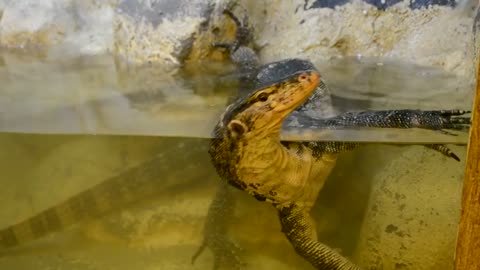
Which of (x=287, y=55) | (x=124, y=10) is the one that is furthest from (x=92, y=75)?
(x=287, y=55)

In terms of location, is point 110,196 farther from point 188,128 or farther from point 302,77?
point 302,77

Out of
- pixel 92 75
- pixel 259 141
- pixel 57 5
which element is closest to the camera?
pixel 259 141

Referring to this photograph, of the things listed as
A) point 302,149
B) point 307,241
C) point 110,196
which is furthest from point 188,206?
point 302,149

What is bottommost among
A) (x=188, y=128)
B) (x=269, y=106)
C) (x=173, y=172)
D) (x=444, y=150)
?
(x=173, y=172)

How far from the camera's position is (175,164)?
2465 mm

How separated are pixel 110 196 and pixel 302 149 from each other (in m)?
0.93

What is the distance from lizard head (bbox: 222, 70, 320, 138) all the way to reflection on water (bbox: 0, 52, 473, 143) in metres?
0.19

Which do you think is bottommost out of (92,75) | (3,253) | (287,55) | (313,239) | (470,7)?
(3,253)

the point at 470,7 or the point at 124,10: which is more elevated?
the point at 470,7

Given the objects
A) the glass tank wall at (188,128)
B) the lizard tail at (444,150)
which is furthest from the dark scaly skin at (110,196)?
the lizard tail at (444,150)

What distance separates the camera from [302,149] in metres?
1.95

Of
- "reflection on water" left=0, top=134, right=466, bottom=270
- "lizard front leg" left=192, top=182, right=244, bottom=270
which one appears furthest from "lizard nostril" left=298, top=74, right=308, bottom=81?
"lizard front leg" left=192, top=182, right=244, bottom=270

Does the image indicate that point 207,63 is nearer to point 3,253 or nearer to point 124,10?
point 124,10

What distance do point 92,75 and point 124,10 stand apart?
455mm
